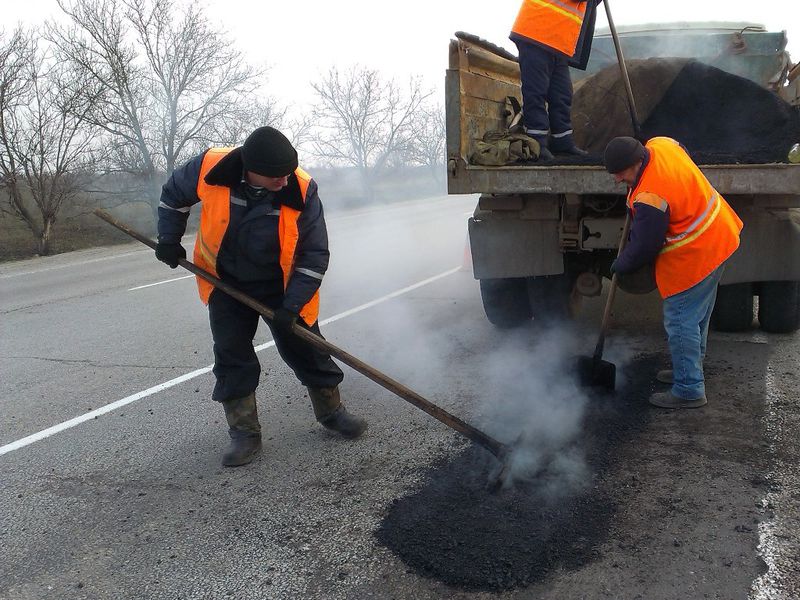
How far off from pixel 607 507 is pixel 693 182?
167 cm

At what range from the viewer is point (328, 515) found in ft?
9.02

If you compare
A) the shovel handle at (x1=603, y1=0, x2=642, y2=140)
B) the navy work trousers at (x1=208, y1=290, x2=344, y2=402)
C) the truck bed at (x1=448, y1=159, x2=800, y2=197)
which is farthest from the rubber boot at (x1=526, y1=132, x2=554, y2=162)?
the navy work trousers at (x1=208, y1=290, x2=344, y2=402)

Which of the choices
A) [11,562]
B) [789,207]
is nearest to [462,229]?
[789,207]

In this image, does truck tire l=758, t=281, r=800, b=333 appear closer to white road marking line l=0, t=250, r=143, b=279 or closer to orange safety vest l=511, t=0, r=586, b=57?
orange safety vest l=511, t=0, r=586, b=57

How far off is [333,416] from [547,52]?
2820mm

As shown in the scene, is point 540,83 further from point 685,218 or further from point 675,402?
point 675,402

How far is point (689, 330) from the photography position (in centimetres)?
363

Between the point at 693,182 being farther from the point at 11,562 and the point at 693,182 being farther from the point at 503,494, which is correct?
the point at 11,562

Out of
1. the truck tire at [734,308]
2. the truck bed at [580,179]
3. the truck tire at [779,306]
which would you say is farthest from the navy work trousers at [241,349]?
the truck tire at [779,306]

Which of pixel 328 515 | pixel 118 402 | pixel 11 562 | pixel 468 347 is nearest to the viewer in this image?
pixel 11 562

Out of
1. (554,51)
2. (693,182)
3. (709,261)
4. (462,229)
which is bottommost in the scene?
(462,229)

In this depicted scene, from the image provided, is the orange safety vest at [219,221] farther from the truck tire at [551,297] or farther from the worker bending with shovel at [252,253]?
the truck tire at [551,297]

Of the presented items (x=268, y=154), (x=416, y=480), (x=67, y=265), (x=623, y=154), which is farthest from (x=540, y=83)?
(x=67, y=265)

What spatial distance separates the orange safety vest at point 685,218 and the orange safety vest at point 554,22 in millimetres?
1388
